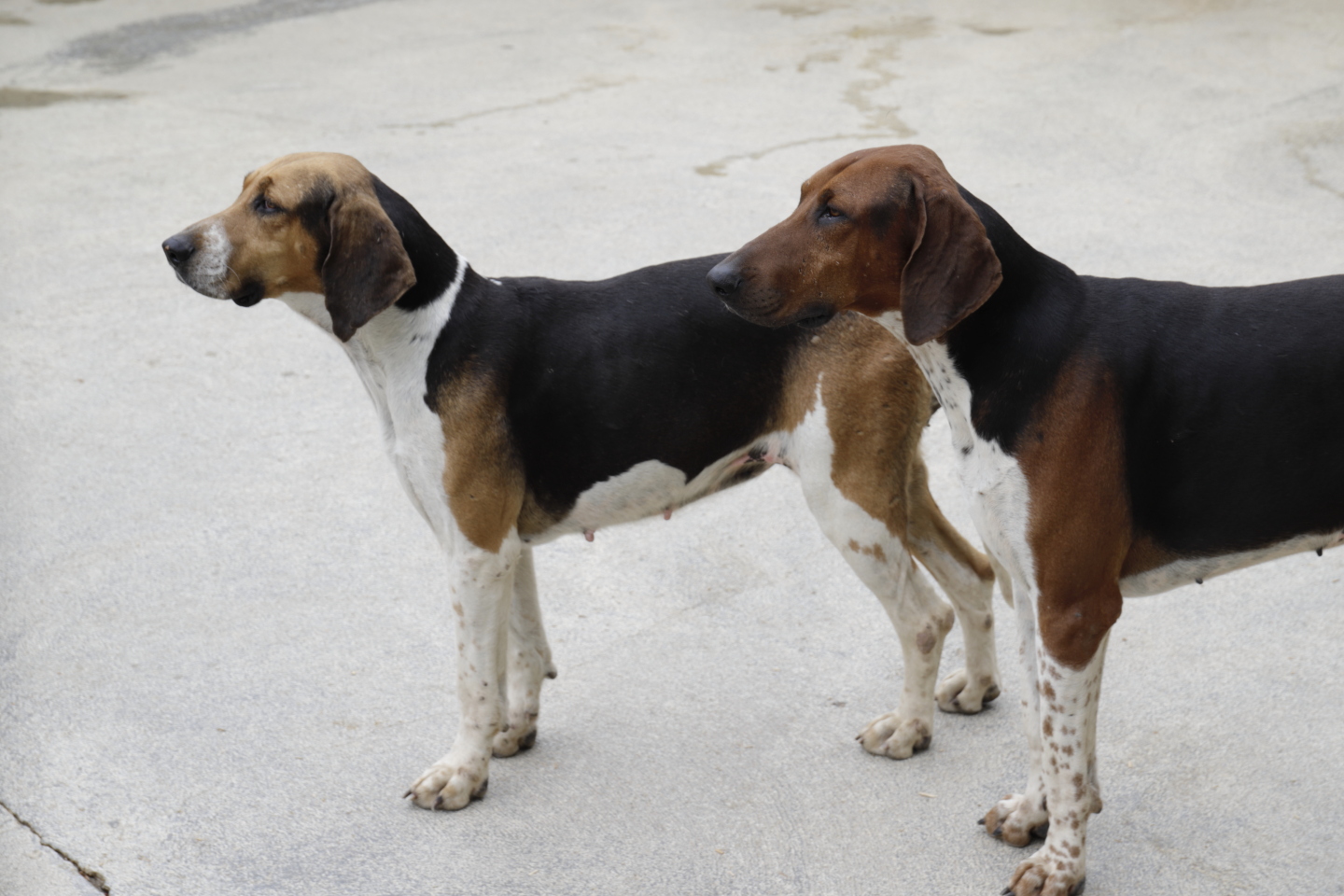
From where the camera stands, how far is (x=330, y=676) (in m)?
4.42

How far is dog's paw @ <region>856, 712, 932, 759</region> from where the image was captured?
3893 millimetres

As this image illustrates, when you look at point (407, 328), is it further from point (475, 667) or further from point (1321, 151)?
point (1321, 151)

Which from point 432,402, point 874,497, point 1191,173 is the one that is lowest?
point 1191,173

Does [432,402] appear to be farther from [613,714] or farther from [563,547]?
[563,547]

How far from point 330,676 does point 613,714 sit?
986mm

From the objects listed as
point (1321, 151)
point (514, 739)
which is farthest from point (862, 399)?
point (1321, 151)

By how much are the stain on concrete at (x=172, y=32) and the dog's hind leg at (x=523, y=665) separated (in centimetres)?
984

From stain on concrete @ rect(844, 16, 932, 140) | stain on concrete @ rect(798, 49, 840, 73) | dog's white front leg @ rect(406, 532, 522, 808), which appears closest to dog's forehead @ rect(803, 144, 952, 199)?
dog's white front leg @ rect(406, 532, 522, 808)

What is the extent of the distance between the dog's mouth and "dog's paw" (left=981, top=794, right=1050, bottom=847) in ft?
7.86

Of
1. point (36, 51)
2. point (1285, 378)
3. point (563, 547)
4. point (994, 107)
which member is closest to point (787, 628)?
point (563, 547)

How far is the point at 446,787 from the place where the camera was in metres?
3.79

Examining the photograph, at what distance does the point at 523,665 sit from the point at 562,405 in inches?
36.0

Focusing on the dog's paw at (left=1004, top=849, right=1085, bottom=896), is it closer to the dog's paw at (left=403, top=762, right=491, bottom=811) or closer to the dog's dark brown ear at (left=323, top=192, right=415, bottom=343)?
→ the dog's paw at (left=403, top=762, right=491, bottom=811)

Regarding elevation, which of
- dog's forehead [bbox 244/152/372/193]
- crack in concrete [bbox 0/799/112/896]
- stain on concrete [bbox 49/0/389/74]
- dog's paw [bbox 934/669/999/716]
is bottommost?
dog's paw [bbox 934/669/999/716]
